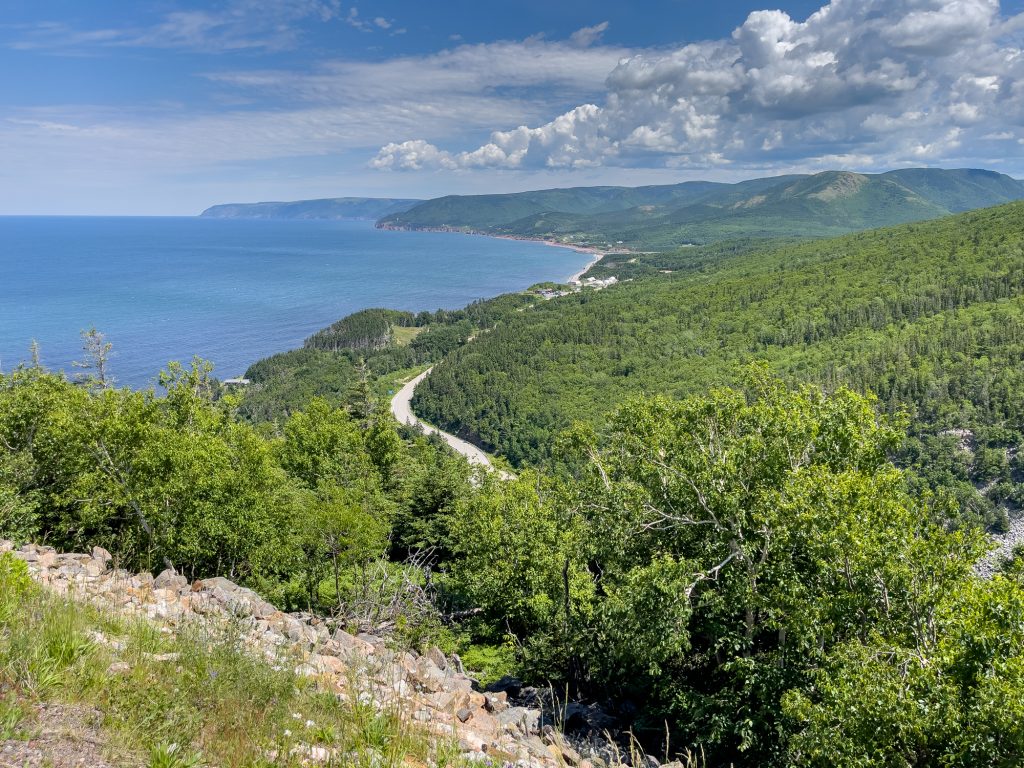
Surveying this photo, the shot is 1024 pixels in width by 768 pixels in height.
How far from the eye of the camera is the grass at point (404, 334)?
172875mm

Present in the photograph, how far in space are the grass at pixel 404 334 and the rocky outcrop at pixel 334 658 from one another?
160895 mm

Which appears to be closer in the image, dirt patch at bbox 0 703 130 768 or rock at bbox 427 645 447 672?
dirt patch at bbox 0 703 130 768

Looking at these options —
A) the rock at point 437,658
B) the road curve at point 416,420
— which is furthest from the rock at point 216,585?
the road curve at point 416,420

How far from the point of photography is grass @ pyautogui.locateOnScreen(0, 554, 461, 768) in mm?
5047

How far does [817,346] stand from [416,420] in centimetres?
9590

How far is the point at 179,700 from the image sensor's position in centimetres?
546

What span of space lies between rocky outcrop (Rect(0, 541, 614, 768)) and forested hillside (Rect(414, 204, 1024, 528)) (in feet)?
310

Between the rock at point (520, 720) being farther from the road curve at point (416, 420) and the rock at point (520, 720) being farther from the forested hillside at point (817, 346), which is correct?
the forested hillside at point (817, 346)

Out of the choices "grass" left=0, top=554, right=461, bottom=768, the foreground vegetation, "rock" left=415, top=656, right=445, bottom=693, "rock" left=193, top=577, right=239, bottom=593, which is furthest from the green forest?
"grass" left=0, top=554, right=461, bottom=768

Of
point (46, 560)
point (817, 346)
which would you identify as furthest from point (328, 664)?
point (817, 346)

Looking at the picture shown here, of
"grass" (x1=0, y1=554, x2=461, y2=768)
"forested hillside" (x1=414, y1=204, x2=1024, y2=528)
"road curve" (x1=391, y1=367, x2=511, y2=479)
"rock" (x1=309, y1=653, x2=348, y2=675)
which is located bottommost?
"road curve" (x1=391, y1=367, x2=511, y2=479)

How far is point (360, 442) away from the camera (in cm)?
3628

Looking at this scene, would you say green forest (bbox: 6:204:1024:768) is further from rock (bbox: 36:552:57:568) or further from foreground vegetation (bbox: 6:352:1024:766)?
rock (bbox: 36:552:57:568)

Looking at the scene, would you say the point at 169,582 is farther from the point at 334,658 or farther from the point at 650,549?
the point at 650,549
